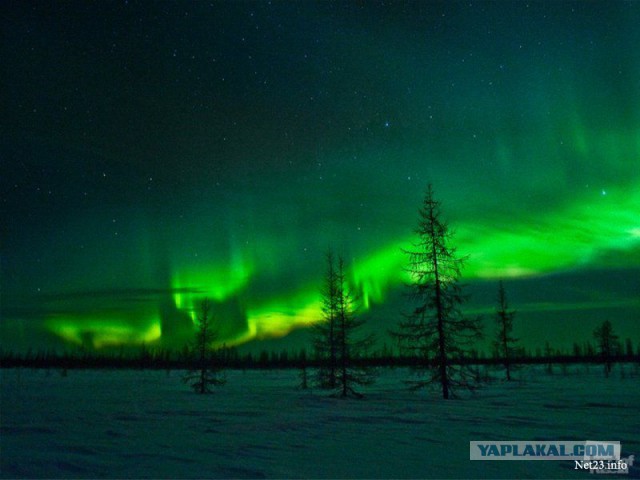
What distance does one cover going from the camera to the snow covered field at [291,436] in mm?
8656

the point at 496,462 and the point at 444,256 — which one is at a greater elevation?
the point at 444,256

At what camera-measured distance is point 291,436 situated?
12.5 metres

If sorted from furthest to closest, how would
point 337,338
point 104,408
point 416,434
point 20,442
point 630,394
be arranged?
point 337,338 < point 630,394 < point 104,408 < point 416,434 < point 20,442

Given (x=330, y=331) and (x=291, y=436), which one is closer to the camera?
(x=291, y=436)

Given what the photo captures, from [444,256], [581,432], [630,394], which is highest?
[444,256]

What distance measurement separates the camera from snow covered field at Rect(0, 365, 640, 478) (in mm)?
8656

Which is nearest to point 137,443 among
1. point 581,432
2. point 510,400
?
point 581,432

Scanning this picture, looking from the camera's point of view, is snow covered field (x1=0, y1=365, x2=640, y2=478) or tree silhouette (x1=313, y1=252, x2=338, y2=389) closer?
snow covered field (x1=0, y1=365, x2=640, y2=478)

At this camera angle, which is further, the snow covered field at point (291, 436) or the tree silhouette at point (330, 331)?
the tree silhouette at point (330, 331)

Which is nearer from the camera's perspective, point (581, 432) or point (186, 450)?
point (186, 450)

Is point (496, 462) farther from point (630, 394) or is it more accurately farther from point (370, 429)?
point (630, 394)

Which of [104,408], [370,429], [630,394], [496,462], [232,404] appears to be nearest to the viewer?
[496,462]

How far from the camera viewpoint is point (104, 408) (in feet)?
64.7

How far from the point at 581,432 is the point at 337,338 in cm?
1761
